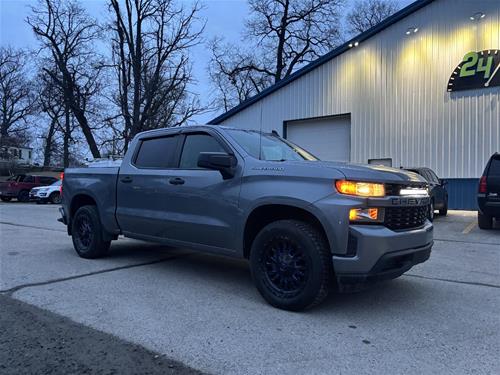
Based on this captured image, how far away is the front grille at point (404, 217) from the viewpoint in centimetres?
407

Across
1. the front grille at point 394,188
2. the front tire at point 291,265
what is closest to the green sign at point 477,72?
the front grille at point 394,188

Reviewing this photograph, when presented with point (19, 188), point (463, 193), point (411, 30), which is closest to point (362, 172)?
point (463, 193)

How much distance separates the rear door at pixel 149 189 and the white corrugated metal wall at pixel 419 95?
10.6 meters

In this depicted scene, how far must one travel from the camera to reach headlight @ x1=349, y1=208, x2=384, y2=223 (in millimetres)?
3896

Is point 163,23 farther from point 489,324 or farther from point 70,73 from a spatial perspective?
point 489,324

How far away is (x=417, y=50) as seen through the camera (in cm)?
1755

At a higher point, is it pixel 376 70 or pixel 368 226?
pixel 376 70

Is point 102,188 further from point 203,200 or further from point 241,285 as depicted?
point 241,285

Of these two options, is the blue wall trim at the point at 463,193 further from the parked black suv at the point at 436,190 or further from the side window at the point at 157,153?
the side window at the point at 157,153

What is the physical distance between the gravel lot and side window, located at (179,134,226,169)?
1.48 metres

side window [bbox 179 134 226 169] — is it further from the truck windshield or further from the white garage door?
the white garage door

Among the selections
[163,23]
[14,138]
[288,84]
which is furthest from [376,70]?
[14,138]

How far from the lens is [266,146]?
17.5ft

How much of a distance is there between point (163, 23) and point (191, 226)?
32.6 meters
